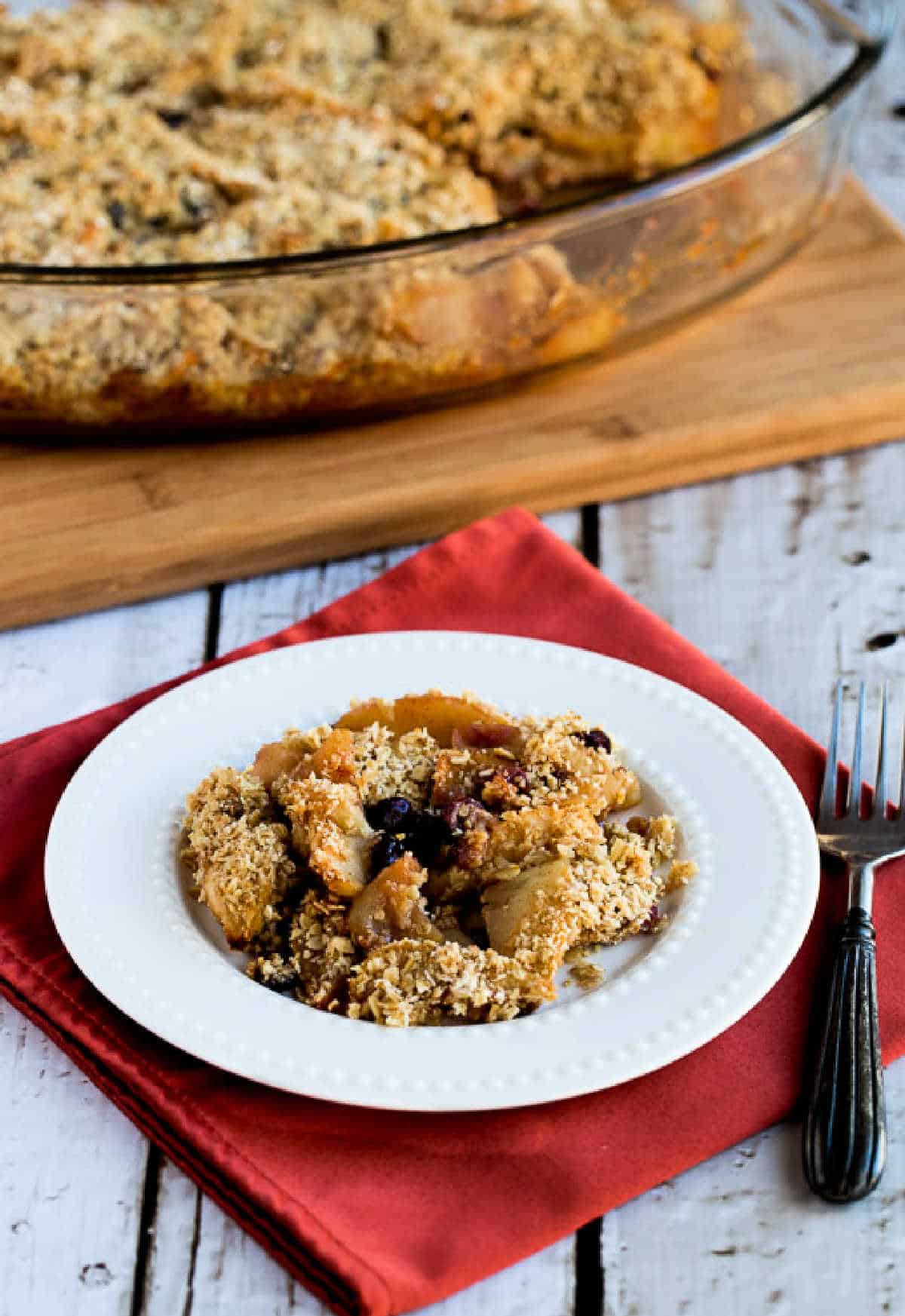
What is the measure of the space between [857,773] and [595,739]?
0.29 metres

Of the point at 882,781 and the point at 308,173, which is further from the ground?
the point at 308,173

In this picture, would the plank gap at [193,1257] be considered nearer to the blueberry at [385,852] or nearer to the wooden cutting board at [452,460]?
the blueberry at [385,852]

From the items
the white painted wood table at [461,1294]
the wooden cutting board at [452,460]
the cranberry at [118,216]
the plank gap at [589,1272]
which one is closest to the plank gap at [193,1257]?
the white painted wood table at [461,1294]

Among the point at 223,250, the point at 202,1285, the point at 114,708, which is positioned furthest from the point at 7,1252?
the point at 223,250

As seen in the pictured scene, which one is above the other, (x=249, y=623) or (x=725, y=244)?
(x=725, y=244)

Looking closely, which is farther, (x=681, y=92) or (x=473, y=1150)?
(x=681, y=92)

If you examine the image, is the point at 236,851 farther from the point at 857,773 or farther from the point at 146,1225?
the point at 857,773

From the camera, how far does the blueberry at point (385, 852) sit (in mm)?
1272

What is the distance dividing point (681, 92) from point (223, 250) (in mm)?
816

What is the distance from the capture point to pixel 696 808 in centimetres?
141

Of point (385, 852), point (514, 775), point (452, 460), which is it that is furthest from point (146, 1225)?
point (452, 460)

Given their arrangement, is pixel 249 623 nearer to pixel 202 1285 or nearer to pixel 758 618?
pixel 758 618

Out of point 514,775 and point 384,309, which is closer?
point 514,775

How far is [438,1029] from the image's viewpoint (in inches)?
47.0
